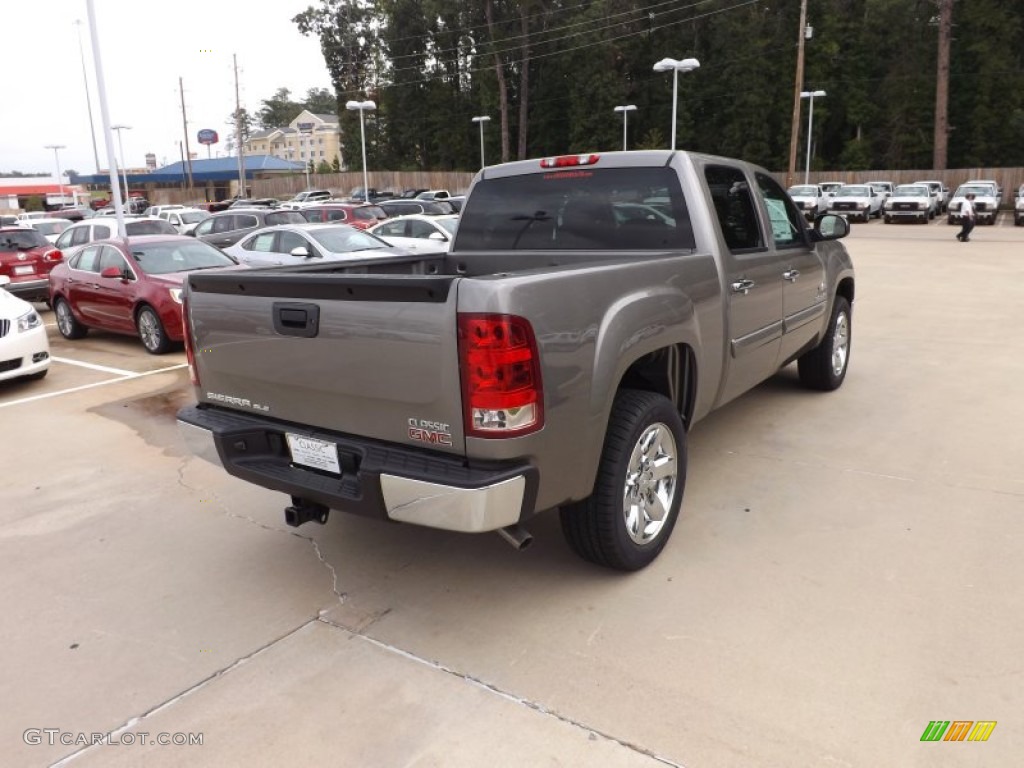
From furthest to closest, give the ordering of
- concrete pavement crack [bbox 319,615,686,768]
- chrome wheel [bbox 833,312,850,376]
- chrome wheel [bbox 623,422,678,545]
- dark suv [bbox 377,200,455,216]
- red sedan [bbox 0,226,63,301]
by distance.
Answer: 1. dark suv [bbox 377,200,455,216]
2. red sedan [bbox 0,226,63,301]
3. chrome wheel [bbox 833,312,850,376]
4. chrome wheel [bbox 623,422,678,545]
5. concrete pavement crack [bbox 319,615,686,768]

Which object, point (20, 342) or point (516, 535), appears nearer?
point (516, 535)

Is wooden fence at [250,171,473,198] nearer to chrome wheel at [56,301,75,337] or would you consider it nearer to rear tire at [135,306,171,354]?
chrome wheel at [56,301,75,337]

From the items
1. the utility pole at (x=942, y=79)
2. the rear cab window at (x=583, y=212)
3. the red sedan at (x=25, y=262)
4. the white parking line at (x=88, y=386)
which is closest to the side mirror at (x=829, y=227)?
the rear cab window at (x=583, y=212)

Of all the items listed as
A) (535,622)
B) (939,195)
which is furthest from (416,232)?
(939,195)

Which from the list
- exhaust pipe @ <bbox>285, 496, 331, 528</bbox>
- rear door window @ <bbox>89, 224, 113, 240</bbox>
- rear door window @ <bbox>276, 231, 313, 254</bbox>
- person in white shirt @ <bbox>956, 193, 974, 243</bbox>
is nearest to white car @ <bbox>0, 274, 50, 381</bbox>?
rear door window @ <bbox>276, 231, 313, 254</bbox>

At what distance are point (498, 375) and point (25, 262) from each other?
13.8m

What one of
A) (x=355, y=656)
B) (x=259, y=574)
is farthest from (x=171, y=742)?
(x=259, y=574)

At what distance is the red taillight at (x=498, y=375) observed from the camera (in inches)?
108

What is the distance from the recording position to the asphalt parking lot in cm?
265

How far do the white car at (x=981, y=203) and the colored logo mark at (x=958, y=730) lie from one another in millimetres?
32210

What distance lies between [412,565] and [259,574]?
30.5 inches

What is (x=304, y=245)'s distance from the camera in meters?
12.8

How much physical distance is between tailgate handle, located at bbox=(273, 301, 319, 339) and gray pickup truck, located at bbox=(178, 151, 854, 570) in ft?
0.03

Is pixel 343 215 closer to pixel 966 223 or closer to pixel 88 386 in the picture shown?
pixel 88 386
